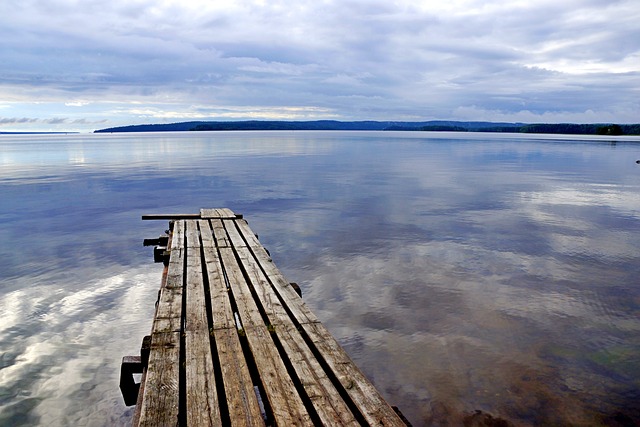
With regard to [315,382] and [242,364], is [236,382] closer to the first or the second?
[242,364]

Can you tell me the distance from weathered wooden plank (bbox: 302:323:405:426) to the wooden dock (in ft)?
0.04

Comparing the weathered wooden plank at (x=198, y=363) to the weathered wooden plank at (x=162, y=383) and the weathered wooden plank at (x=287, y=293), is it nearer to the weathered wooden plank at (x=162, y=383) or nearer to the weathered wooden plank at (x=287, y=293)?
the weathered wooden plank at (x=162, y=383)

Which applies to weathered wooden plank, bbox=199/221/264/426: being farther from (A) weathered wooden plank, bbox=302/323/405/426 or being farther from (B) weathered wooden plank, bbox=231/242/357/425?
(A) weathered wooden plank, bbox=302/323/405/426

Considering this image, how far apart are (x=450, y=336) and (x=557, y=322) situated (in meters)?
2.78

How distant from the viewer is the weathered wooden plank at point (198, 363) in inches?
183

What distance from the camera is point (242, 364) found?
5605 mm

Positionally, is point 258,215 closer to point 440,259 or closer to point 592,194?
point 440,259

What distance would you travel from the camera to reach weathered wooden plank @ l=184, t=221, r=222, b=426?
4648 millimetres

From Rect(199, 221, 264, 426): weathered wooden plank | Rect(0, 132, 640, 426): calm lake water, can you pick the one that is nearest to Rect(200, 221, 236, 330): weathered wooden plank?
Rect(199, 221, 264, 426): weathered wooden plank

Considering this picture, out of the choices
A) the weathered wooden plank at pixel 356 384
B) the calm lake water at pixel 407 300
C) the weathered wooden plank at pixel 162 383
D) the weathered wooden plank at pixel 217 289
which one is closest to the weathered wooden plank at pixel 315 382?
the weathered wooden plank at pixel 356 384

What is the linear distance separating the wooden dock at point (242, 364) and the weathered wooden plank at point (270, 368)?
0.04 ft

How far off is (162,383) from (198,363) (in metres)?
0.53

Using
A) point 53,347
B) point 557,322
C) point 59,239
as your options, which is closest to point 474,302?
point 557,322

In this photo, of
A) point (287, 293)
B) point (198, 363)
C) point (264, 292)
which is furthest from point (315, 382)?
point (264, 292)
